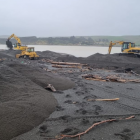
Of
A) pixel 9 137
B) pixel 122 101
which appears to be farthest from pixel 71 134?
pixel 122 101

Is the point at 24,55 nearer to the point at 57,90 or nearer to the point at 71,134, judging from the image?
the point at 57,90

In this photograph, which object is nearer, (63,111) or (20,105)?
(20,105)

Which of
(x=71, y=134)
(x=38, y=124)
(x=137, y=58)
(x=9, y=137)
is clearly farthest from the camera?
(x=137, y=58)

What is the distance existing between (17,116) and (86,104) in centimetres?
278

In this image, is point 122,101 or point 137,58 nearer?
point 122,101

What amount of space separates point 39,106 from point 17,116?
109cm

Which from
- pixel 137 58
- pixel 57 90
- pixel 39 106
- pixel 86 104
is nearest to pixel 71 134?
pixel 39 106

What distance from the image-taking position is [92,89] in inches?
351

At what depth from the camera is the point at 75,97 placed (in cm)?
748

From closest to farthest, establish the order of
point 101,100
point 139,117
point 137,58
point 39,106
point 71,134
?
point 71,134 < point 139,117 < point 39,106 < point 101,100 < point 137,58

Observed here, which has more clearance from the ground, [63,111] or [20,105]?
[20,105]

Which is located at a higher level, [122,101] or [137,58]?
[137,58]

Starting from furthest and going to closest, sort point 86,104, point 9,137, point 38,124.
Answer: point 86,104
point 38,124
point 9,137

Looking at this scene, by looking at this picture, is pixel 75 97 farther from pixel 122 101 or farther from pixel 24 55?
pixel 24 55
